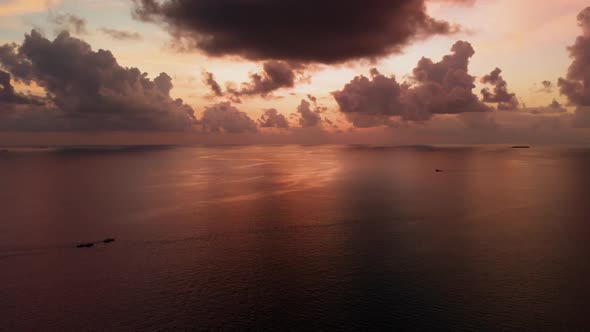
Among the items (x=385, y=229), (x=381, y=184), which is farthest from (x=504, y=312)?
(x=381, y=184)

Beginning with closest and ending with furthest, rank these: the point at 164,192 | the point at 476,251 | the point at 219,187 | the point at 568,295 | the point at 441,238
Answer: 1. the point at 568,295
2. the point at 476,251
3. the point at 441,238
4. the point at 164,192
5. the point at 219,187

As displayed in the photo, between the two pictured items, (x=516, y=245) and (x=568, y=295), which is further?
(x=516, y=245)

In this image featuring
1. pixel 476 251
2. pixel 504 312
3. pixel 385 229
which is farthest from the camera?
pixel 385 229

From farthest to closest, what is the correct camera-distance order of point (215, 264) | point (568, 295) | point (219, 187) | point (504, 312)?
point (219, 187) < point (215, 264) < point (568, 295) < point (504, 312)

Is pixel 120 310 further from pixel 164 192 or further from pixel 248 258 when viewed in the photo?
pixel 164 192

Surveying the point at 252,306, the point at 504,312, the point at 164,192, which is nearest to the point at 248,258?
the point at 252,306

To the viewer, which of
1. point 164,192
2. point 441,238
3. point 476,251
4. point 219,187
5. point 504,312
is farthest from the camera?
point 219,187

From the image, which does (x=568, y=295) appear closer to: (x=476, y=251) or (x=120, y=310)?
(x=476, y=251)

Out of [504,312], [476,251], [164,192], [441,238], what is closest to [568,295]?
[504,312]

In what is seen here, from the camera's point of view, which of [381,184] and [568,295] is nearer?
[568,295]
